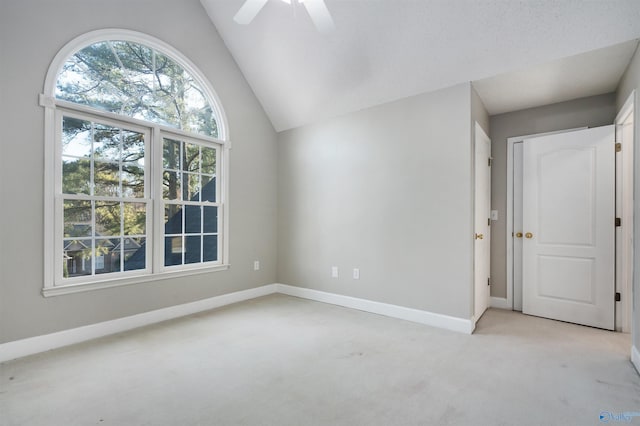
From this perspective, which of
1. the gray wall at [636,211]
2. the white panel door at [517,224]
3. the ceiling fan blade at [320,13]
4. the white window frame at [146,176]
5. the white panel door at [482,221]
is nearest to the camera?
the ceiling fan blade at [320,13]

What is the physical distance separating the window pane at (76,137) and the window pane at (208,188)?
1.22 m

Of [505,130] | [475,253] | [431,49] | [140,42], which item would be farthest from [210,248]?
[505,130]

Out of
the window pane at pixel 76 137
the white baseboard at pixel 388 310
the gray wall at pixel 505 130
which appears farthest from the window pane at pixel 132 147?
the gray wall at pixel 505 130

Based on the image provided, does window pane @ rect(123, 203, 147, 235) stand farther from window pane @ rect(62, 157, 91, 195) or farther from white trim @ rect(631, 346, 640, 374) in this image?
white trim @ rect(631, 346, 640, 374)

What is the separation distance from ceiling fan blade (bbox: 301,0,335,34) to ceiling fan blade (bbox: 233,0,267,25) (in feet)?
1.09

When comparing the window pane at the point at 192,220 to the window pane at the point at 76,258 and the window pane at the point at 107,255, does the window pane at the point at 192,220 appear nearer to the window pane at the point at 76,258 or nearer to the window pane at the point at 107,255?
the window pane at the point at 107,255

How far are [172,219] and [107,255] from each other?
0.73 m

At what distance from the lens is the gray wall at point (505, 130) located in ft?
11.3

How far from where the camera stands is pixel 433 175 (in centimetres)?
319

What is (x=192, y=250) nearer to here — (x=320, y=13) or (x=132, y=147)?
(x=132, y=147)

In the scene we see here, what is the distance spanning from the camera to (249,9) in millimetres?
2252

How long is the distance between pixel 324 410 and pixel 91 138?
304 centimetres

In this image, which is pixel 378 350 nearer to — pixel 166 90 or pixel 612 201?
pixel 612 201

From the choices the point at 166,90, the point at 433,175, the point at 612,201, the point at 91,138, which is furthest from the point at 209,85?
the point at 612,201
